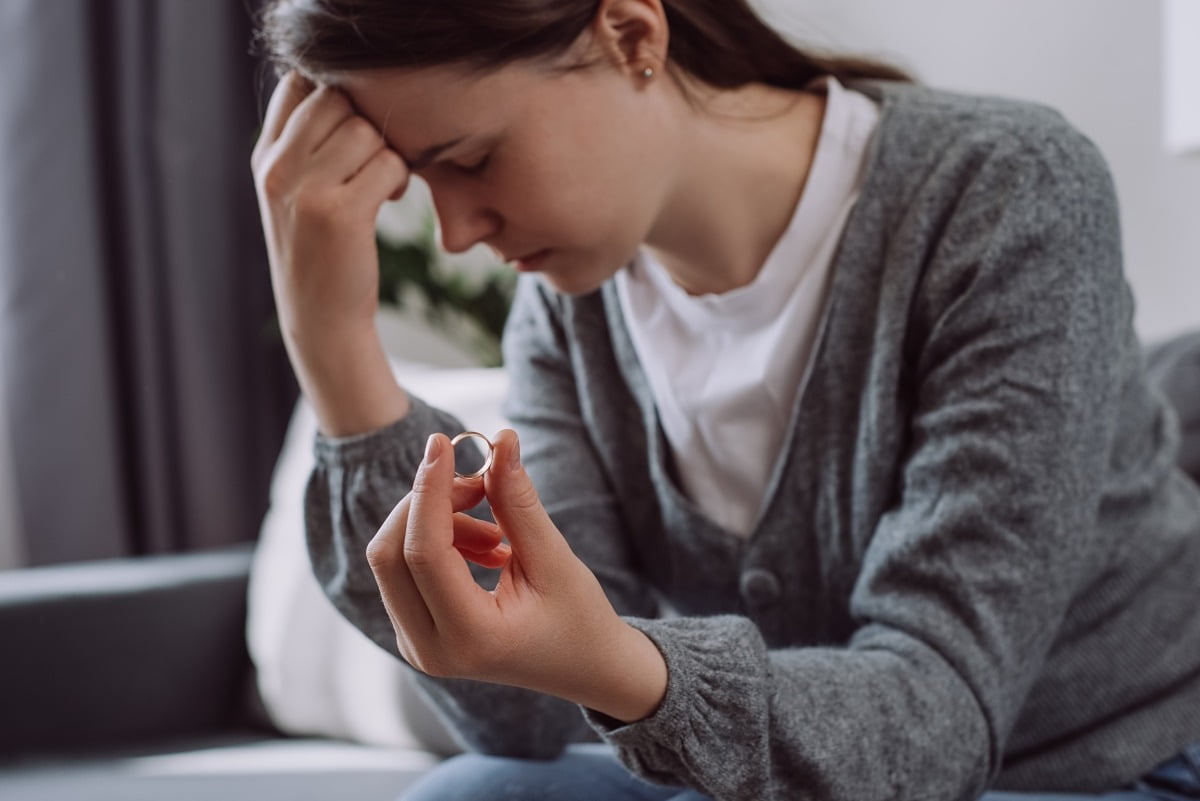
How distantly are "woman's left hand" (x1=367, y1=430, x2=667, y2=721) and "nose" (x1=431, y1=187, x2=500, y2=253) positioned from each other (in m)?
0.26

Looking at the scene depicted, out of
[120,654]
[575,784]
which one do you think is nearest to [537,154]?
[575,784]

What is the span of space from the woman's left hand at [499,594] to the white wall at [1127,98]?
97cm

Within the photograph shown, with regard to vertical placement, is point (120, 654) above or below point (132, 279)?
below

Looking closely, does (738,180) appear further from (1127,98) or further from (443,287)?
(443,287)

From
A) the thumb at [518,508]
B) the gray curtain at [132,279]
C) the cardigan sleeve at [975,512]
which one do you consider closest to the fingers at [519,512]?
the thumb at [518,508]

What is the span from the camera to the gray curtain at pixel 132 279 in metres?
1.50

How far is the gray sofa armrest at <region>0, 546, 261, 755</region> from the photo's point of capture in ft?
3.55

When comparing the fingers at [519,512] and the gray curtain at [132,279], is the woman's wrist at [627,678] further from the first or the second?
the gray curtain at [132,279]

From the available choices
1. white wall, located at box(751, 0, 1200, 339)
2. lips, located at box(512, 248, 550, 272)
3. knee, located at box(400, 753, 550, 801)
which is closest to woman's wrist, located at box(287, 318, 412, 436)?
lips, located at box(512, 248, 550, 272)

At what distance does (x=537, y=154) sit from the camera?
25.7 inches

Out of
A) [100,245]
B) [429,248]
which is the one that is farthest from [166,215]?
[429,248]

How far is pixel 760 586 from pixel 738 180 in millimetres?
258

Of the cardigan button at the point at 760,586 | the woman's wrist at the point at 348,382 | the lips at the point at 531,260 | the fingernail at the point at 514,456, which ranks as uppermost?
the fingernail at the point at 514,456

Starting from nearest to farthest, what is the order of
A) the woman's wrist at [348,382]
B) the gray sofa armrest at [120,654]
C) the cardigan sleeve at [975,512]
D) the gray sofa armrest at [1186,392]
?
the cardigan sleeve at [975,512], the woman's wrist at [348,382], the gray sofa armrest at [1186,392], the gray sofa armrest at [120,654]
